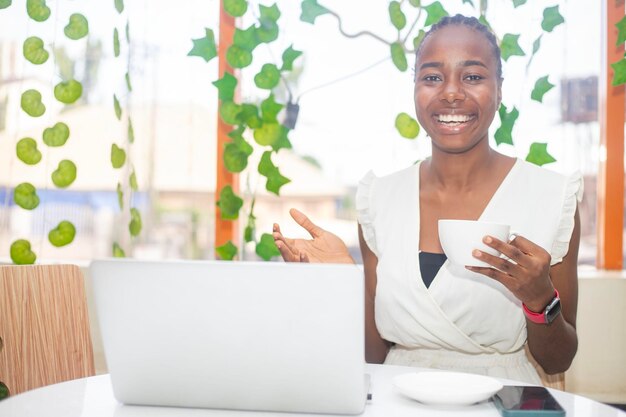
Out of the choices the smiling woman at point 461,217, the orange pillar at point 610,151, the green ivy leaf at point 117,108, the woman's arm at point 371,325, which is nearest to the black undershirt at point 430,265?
the smiling woman at point 461,217

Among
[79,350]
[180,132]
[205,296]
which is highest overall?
[180,132]

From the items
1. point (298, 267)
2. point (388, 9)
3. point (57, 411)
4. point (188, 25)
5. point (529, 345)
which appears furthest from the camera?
point (188, 25)

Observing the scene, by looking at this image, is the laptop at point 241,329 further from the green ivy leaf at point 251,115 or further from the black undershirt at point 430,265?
the green ivy leaf at point 251,115

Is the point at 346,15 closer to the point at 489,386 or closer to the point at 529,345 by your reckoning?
the point at 529,345

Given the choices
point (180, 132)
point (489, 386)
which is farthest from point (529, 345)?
point (180, 132)

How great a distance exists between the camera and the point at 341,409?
0.91 m

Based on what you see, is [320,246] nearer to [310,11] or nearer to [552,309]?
[552,309]

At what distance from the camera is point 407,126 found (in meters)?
2.47

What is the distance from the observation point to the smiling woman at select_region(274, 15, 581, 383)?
1610 millimetres

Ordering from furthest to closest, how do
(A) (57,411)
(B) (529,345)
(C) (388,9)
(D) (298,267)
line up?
(C) (388,9) → (B) (529,345) → (A) (57,411) → (D) (298,267)

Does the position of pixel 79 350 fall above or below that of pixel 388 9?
below

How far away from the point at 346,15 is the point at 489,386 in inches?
72.0

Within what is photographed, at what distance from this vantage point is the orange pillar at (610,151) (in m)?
2.46

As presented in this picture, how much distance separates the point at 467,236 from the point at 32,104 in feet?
6.40
